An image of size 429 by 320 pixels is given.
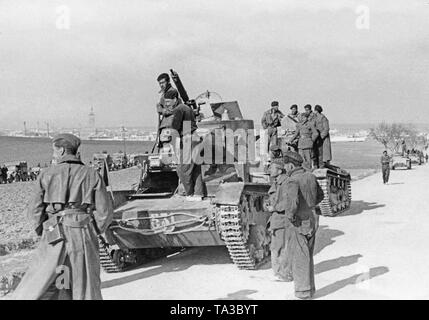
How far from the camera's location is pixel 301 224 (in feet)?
21.4

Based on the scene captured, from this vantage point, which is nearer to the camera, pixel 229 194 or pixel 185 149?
pixel 229 194

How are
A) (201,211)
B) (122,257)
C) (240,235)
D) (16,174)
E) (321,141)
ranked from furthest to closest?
(16,174) < (321,141) < (122,257) < (201,211) < (240,235)

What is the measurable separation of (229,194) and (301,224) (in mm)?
1593

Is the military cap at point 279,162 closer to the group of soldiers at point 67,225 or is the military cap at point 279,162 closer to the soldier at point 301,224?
the soldier at point 301,224

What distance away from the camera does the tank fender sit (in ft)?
25.4

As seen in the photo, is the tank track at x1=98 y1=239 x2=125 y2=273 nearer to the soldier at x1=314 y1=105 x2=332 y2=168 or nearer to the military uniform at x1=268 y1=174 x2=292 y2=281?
the military uniform at x1=268 y1=174 x2=292 y2=281

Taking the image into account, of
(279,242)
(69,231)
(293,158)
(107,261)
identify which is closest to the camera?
(69,231)

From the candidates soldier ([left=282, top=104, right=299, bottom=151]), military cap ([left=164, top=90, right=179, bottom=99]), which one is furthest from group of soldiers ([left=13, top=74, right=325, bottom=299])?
soldier ([left=282, top=104, right=299, bottom=151])

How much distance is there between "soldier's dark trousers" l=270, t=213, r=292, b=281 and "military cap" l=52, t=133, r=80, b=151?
3.05 metres

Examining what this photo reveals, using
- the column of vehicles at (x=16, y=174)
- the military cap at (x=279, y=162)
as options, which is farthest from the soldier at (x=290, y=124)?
the column of vehicles at (x=16, y=174)

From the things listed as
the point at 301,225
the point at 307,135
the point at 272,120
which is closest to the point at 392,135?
the point at 307,135

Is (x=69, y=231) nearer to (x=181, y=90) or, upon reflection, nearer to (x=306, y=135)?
(x=181, y=90)
